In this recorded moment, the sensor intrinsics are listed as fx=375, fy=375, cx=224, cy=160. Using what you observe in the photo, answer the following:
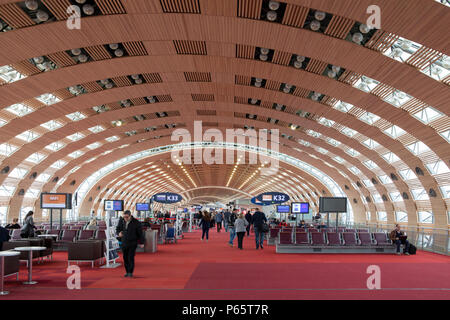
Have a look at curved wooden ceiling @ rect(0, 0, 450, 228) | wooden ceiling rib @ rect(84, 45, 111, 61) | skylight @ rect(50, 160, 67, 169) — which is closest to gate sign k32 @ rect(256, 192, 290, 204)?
curved wooden ceiling @ rect(0, 0, 450, 228)

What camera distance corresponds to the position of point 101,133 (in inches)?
1148

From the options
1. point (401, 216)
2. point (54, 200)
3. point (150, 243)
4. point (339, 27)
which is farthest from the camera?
point (401, 216)

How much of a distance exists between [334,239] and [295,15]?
8.97 meters

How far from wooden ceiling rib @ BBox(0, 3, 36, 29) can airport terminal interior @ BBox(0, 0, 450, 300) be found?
1.9 inches

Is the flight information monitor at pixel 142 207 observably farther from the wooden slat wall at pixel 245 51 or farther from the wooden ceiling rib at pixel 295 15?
the wooden ceiling rib at pixel 295 15

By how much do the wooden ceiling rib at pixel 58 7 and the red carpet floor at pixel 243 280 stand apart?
Answer: 860 centimetres

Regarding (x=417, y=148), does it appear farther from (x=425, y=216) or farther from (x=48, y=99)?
(x=48, y=99)

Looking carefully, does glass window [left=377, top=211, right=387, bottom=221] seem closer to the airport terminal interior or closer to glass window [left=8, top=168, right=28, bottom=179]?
the airport terminal interior

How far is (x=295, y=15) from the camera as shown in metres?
13.3

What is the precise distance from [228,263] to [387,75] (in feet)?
32.3

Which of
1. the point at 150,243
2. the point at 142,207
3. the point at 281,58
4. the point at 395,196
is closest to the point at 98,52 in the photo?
the point at 281,58

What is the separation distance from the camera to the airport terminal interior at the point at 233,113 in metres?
9.29

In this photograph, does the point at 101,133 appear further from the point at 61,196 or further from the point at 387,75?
the point at 387,75

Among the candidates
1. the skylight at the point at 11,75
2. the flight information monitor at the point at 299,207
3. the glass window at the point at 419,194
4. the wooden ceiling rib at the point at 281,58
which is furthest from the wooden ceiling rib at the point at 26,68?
the glass window at the point at 419,194
